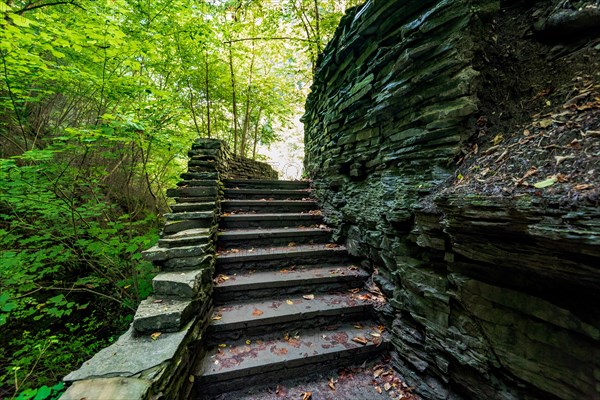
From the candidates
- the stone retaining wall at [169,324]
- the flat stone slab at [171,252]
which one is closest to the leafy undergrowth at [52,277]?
the stone retaining wall at [169,324]

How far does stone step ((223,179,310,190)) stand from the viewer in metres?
4.68

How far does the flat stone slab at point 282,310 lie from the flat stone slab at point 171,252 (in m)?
0.69

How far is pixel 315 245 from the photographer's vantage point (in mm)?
3529

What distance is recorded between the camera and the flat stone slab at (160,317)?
1.72 m

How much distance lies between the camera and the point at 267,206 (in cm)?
418

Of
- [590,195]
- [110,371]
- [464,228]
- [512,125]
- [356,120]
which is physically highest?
[356,120]

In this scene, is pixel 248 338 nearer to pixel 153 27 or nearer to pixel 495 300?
pixel 495 300

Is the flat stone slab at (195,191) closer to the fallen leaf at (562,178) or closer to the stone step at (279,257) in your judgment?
the stone step at (279,257)

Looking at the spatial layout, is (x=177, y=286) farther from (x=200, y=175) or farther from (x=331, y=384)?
(x=200, y=175)

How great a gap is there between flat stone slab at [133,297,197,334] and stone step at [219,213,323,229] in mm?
1782

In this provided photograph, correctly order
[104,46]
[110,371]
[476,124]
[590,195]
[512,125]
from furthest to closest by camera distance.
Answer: [104,46] → [476,124] → [512,125] → [110,371] → [590,195]

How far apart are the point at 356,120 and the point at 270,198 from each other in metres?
2.31

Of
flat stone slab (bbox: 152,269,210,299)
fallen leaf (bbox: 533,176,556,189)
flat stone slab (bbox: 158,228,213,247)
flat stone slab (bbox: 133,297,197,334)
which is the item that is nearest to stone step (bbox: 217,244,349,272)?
flat stone slab (bbox: 158,228,213,247)

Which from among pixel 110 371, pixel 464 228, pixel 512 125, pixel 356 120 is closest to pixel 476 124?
pixel 512 125
